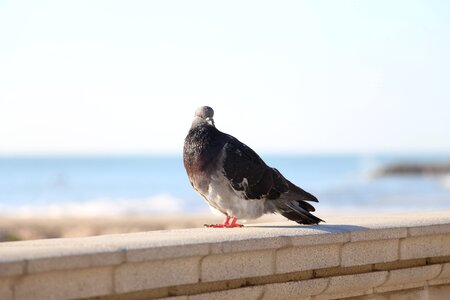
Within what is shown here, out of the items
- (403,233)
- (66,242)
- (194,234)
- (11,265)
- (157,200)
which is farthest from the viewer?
(157,200)

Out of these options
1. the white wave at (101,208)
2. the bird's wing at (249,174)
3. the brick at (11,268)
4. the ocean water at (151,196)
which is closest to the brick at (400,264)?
the bird's wing at (249,174)

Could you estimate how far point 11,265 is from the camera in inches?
147

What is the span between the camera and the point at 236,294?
4.54 m

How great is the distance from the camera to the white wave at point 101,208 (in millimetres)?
39062

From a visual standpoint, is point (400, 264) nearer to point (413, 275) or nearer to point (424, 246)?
point (413, 275)

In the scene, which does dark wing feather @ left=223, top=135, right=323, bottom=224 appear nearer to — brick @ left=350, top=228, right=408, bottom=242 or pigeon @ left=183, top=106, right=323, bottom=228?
pigeon @ left=183, top=106, right=323, bottom=228

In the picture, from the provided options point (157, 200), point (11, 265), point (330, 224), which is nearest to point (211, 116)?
point (330, 224)

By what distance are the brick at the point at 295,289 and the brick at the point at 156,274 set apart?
51 cm

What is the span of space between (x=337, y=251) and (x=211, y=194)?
92cm

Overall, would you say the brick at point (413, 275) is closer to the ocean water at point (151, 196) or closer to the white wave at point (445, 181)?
the ocean water at point (151, 196)

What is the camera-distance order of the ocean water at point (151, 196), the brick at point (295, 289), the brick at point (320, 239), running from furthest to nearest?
1. the ocean water at point (151, 196)
2. the brick at point (320, 239)
3. the brick at point (295, 289)

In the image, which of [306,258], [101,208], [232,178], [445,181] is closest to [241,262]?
[306,258]

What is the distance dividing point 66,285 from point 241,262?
1024 millimetres

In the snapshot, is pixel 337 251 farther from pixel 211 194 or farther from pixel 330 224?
pixel 211 194
